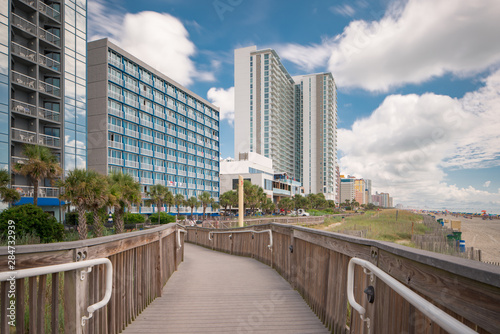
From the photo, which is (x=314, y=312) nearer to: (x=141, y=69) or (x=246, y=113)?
(x=141, y=69)

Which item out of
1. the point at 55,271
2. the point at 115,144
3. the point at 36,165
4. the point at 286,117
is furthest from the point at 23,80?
the point at 286,117

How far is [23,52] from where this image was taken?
33.5 metres

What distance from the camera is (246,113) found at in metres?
127

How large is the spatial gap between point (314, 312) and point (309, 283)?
0.46 meters

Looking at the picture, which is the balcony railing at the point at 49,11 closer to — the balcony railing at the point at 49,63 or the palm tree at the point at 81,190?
the balcony railing at the point at 49,63

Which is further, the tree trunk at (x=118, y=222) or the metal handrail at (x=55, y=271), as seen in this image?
the tree trunk at (x=118, y=222)

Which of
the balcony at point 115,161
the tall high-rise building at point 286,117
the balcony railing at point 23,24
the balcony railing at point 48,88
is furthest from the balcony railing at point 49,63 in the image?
the tall high-rise building at point 286,117

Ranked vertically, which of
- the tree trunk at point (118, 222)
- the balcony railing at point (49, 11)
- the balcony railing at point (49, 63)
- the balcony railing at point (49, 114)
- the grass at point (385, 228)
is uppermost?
the balcony railing at point (49, 11)

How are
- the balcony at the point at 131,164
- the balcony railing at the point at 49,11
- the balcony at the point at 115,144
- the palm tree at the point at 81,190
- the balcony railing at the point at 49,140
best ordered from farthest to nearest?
1. the balcony at the point at 131,164
2. the balcony at the point at 115,144
3. the balcony railing at the point at 49,11
4. the balcony railing at the point at 49,140
5. the palm tree at the point at 81,190

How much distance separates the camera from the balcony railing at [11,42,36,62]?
106 ft

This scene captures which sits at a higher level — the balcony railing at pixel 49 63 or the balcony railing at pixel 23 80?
the balcony railing at pixel 49 63

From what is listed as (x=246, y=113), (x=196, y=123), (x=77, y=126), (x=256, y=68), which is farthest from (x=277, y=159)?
(x=77, y=126)

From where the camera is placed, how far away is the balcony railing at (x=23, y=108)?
32.4 meters

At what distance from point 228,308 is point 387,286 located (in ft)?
10.5
